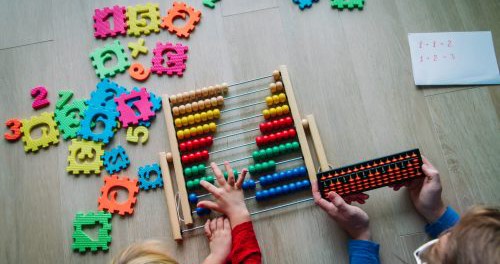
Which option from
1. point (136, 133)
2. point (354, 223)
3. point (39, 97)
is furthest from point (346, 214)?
point (39, 97)

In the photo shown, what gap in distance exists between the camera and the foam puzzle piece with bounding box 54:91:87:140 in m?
1.21

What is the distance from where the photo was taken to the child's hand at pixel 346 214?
104 centimetres

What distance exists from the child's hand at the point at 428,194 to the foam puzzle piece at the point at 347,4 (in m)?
0.54

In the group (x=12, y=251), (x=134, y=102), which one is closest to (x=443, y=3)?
(x=134, y=102)

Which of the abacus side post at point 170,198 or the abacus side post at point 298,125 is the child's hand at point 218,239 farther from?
the abacus side post at point 298,125

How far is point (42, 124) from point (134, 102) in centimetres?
30

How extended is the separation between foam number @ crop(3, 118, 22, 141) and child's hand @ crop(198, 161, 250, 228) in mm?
610

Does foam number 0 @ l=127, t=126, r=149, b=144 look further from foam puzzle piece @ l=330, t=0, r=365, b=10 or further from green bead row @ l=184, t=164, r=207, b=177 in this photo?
foam puzzle piece @ l=330, t=0, r=365, b=10

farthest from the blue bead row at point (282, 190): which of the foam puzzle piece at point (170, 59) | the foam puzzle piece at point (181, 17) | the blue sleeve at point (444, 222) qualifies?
the foam puzzle piece at point (181, 17)

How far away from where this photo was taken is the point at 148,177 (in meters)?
1.17

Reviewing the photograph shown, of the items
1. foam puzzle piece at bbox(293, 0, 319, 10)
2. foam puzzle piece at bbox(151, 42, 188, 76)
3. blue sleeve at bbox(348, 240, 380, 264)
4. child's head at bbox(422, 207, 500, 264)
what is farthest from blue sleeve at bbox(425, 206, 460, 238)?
foam puzzle piece at bbox(151, 42, 188, 76)

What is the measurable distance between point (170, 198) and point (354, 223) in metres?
0.51

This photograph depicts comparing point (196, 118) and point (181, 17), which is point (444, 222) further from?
point (181, 17)

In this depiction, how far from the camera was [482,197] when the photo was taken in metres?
1.13
